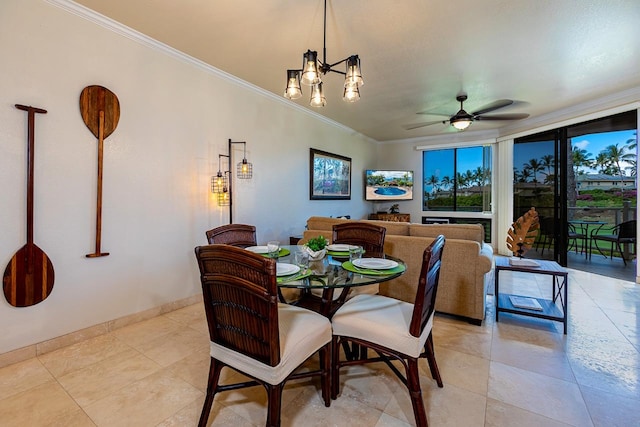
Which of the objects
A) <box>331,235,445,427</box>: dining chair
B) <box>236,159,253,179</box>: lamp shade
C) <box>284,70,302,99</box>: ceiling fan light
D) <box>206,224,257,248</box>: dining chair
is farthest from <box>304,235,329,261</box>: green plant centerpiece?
<box>236,159,253,179</box>: lamp shade

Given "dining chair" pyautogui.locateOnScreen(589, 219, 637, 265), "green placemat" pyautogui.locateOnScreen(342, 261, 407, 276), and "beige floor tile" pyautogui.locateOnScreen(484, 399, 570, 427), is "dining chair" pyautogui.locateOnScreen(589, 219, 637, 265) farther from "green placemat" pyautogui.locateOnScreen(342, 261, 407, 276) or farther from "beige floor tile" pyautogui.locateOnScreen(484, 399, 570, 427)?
"green placemat" pyautogui.locateOnScreen(342, 261, 407, 276)

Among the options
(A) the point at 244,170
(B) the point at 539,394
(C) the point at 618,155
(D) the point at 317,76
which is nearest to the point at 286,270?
(D) the point at 317,76

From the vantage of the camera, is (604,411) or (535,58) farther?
(535,58)

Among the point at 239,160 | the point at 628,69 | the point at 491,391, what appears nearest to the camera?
the point at 491,391

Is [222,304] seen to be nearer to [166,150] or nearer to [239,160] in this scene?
[166,150]

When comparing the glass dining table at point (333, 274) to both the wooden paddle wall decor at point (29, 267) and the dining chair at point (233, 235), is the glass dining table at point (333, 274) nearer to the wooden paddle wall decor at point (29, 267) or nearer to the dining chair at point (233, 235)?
the dining chair at point (233, 235)

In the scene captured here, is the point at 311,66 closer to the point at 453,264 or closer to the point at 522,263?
the point at 453,264

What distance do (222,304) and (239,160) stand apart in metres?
2.61

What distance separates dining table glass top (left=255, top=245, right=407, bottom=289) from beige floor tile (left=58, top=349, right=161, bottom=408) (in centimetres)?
125

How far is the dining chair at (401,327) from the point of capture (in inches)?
53.9

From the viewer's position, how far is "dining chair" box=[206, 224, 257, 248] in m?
2.18

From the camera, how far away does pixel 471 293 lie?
2602 mm

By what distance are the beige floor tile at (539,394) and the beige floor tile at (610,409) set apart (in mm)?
38

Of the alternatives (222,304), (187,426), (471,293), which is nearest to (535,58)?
(471,293)
